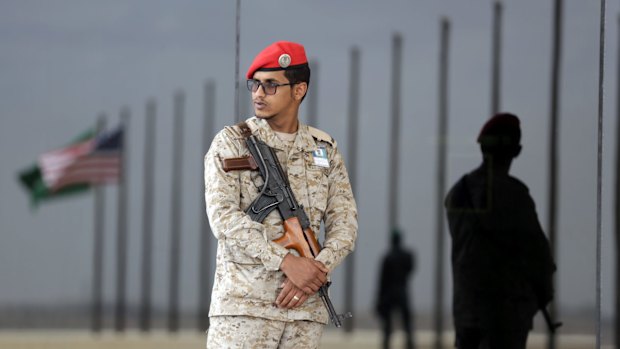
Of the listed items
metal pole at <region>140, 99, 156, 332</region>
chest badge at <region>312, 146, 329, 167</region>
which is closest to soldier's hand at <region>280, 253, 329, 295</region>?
chest badge at <region>312, 146, 329, 167</region>

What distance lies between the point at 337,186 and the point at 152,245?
1720mm

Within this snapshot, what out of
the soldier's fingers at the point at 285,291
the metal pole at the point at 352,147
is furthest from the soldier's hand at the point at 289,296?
the metal pole at the point at 352,147

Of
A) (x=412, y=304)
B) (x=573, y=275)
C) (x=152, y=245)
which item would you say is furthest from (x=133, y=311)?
(x=573, y=275)

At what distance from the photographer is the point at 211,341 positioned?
4.02m

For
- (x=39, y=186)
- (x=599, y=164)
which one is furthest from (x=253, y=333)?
(x=599, y=164)

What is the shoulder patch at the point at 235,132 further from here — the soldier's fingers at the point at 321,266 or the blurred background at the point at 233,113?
the blurred background at the point at 233,113

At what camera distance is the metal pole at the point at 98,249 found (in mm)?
5672

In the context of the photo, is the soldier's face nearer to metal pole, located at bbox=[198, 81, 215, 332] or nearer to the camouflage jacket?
the camouflage jacket

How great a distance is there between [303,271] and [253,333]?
30cm

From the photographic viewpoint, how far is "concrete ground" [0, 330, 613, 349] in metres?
5.57

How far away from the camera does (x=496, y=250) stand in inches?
223

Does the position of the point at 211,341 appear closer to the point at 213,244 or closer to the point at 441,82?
the point at 213,244

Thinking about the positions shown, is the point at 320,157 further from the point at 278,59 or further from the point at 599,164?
the point at 599,164

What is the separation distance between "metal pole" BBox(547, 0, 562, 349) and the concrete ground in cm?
19
